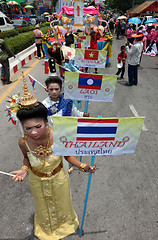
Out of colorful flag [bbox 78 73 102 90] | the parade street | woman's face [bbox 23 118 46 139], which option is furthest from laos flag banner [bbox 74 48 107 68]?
woman's face [bbox 23 118 46 139]

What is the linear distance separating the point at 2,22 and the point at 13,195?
18941mm

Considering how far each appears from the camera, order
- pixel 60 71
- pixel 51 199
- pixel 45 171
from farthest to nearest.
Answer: pixel 60 71, pixel 51 199, pixel 45 171

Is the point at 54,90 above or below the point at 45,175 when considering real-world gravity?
above

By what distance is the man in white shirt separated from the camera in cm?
658

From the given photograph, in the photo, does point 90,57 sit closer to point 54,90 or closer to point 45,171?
point 54,90

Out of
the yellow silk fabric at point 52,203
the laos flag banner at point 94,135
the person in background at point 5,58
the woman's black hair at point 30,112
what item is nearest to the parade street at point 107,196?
the yellow silk fabric at point 52,203

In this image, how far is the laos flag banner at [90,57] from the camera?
5105mm

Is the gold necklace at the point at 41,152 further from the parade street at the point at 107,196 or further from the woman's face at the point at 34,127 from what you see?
the parade street at the point at 107,196

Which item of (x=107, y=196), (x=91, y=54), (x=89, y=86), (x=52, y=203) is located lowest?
(x=107, y=196)

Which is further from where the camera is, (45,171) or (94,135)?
(45,171)

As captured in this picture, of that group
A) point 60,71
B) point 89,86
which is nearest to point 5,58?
point 60,71

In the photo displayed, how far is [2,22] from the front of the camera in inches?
667

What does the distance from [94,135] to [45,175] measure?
77 cm

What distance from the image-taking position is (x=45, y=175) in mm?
1875
